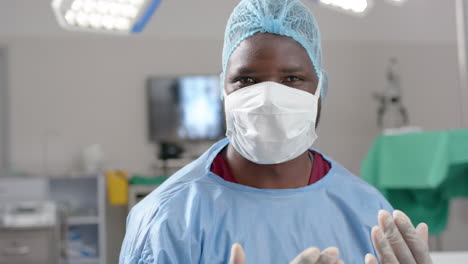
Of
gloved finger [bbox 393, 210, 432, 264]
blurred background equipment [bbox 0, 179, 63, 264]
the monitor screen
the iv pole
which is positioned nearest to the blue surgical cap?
gloved finger [bbox 393, 210, 432, 264]

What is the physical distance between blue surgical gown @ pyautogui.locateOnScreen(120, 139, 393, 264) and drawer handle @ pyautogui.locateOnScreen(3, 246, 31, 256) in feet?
9.21

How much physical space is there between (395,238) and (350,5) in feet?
2.15

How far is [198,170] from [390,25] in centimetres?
383

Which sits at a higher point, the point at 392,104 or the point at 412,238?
the point at 392,104

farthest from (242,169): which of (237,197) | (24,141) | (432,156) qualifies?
(24,141)

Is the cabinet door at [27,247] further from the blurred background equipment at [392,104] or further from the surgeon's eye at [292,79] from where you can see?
the surgeon's eye at [292,79]

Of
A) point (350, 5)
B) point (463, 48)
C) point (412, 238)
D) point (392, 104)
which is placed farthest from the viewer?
point (392, 104)

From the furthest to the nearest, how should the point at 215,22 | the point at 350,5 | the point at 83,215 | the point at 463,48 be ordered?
the point at 215,22, the point at 83,215, the point at 463,48, the point at 350,5

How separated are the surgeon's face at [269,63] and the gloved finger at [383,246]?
377mm

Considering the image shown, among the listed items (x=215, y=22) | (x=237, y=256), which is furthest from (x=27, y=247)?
(x=237, y=256)

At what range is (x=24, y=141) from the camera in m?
4.38

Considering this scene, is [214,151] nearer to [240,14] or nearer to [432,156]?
[240,14]

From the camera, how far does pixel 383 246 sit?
776 mm

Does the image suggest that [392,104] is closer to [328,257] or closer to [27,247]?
[27,247]
